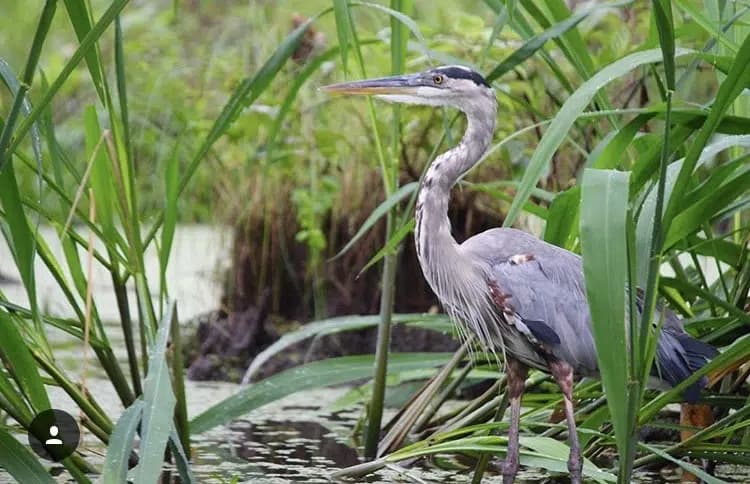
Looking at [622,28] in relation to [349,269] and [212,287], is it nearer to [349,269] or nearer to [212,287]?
[349,269]

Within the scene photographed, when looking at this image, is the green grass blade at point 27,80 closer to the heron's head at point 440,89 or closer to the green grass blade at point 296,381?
the heron's head at point 440,89

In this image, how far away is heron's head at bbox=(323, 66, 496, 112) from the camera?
3.10m

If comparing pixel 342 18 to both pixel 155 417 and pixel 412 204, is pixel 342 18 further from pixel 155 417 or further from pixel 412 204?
pixel 155 417

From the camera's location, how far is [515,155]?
14.8 ft

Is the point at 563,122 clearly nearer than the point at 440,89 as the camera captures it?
Yes

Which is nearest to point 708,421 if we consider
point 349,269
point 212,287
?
point 349,269

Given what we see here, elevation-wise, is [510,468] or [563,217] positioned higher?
[563,217]

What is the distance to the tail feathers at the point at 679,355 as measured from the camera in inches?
111

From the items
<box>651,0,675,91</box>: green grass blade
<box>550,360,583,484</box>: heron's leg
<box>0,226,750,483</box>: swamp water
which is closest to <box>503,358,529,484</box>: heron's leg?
<box>550,360,583,484</box>: heron's leg

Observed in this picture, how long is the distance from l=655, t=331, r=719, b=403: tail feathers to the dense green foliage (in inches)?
2.1

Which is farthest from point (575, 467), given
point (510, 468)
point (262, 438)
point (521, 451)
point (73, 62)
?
point (262, 438)

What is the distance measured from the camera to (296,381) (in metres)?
3.34

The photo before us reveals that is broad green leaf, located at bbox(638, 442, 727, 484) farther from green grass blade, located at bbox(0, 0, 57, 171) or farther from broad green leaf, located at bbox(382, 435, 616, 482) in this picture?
green grass blade, located at bbox(0, 0, 57, 171)

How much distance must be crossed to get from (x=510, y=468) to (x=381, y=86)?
3.02 feet
